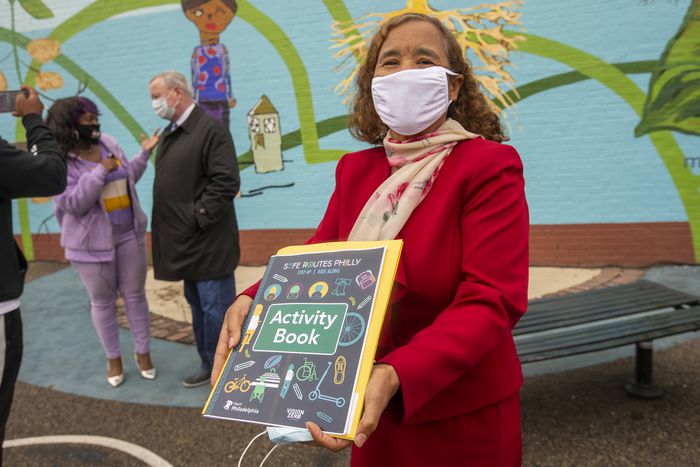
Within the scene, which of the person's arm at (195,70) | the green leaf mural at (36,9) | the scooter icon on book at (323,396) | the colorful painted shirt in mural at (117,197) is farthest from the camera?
the green leaf mural at (36,9)

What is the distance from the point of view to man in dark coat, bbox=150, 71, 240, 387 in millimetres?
3936

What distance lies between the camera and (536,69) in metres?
6.54

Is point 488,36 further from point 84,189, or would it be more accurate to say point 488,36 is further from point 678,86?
point 84,189

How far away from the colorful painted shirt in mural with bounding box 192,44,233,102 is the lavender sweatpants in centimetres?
386

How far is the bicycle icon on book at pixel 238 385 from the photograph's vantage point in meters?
1.19

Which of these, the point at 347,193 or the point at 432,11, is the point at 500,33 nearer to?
the point at 432,11


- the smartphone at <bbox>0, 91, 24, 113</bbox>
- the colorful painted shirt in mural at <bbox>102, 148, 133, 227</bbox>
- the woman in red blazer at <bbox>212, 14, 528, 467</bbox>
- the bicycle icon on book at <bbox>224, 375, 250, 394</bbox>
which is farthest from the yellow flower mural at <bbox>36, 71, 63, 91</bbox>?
the bicycle icon on book at <bbox>224, 375, 250, 394</bbox>

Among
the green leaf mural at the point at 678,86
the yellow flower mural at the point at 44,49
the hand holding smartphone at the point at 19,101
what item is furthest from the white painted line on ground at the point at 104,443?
the yellow flower mural at the point at 44,49

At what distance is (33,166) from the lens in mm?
2396

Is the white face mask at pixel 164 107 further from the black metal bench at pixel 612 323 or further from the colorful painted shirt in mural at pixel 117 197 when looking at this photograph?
the black metal bench at pixel 612 323

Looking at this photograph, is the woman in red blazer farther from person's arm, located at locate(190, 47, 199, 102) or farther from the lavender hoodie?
person's arm, located at locate(190, 47, 199, 102)

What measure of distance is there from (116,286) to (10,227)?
6.23 feet

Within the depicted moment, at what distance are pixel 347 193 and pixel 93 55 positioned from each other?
7.99 metres

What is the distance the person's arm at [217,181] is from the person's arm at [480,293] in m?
2.79
